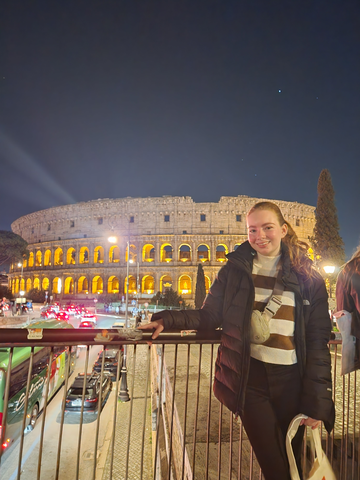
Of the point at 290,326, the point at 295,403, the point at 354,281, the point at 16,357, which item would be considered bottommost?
the point at 16,357

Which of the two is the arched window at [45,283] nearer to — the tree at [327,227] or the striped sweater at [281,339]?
the tree at [327,227]

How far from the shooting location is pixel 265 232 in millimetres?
2057

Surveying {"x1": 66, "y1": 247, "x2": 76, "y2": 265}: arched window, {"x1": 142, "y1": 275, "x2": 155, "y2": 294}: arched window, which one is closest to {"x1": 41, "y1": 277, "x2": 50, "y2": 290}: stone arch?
{"x1": 66, "y1": 247, "x2": 76, "y2": 265}: arched window

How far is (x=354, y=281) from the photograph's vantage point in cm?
217

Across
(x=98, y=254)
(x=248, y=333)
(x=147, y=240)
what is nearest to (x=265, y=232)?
(x=248, y=333)

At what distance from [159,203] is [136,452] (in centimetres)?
3722

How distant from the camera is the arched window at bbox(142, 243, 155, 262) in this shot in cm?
4460

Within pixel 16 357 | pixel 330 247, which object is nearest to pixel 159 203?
pixel 330 247

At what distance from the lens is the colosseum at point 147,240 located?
42.9 m

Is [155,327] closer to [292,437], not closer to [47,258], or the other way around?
[292,437]

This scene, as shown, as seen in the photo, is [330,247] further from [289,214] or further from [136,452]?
[289,214]

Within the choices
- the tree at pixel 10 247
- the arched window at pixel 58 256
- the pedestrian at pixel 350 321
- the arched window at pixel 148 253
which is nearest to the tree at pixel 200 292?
the arched window at pixel 148 253

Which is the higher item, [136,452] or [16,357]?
[16,357]

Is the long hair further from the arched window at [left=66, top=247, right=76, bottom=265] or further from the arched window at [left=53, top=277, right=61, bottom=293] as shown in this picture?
the arched window at [left=53, top=277, right=61, bottom=293]
